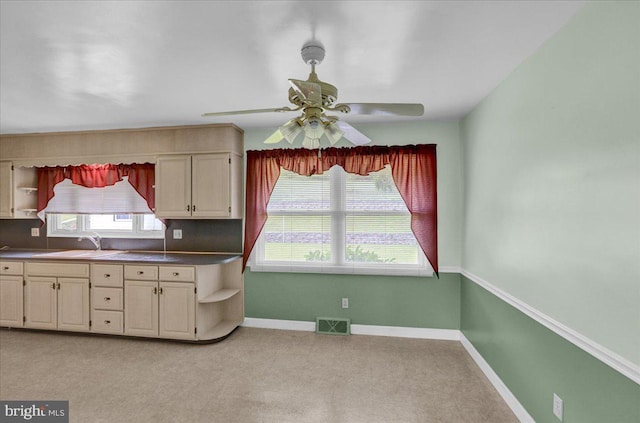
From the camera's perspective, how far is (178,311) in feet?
10.8

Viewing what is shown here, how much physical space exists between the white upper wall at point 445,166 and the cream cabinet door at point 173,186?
6.85ft

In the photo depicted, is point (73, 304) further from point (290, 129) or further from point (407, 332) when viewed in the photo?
point (407, 332)

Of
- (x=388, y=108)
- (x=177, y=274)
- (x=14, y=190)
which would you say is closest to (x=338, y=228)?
(x=177, y=274)

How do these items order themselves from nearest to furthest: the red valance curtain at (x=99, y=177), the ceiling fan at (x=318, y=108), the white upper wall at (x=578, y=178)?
the white upper wall at (x=578, y=178), the ceiling fan at (x=318, y=108), the red valance curtain at (x=99, y=177)

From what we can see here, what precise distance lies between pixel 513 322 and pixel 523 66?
175 centimetres

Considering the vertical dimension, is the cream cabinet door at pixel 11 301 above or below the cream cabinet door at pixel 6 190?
below

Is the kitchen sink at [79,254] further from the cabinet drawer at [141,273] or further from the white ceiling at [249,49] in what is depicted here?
the white ceiling at [249,49]

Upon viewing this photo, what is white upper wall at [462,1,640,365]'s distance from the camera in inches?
49.0

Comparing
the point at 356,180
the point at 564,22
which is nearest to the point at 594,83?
the point at 564,22

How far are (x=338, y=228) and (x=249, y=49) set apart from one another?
223 cm

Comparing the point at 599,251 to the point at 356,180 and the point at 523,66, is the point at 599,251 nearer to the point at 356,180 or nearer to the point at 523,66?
the point at 523,66

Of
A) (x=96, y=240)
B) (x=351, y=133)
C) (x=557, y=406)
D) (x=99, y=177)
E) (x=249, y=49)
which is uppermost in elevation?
(x=249, y=49)

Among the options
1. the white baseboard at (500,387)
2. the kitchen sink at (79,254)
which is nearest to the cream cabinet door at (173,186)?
the kitchen sink at (79,254)

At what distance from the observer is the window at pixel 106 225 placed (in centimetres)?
403
